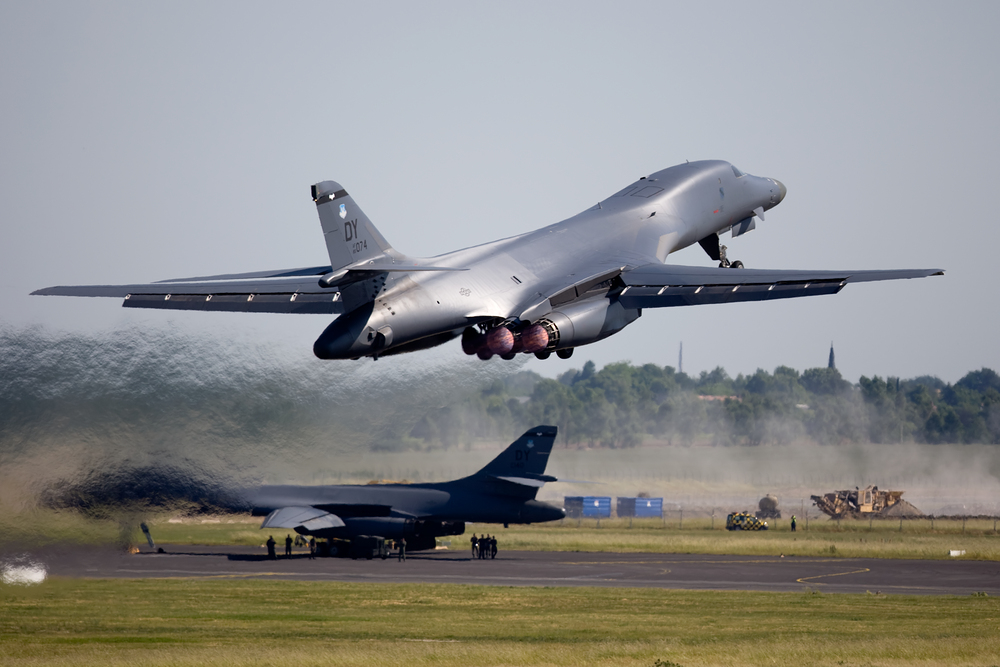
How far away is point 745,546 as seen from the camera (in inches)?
2837

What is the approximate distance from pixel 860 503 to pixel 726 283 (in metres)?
72.6

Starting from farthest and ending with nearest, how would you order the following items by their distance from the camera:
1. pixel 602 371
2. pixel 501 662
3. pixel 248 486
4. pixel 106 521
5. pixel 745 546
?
pixel 602 371, pixel 745 546, pixel 248 486, pixel 501 662, pixel 106 521

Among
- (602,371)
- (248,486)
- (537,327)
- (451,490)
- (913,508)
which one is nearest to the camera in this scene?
(537,327)

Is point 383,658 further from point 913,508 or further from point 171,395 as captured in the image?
point 913,508

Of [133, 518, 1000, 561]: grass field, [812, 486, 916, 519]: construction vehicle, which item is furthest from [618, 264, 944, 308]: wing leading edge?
[812, 486, 916, 519]: construction vehicle

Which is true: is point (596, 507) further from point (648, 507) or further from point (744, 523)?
point (744, 523)

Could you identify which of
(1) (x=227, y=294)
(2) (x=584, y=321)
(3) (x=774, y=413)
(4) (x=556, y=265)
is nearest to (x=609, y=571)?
(4) (x=556, y=265)

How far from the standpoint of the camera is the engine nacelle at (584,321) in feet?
84.0

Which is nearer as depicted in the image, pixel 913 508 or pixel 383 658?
pixel 383 658

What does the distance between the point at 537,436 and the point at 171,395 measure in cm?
3753

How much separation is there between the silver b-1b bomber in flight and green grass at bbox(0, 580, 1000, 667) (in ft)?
35.8

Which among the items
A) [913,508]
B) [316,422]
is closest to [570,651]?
[316,422]

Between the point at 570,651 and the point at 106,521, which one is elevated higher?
the point at 106,521

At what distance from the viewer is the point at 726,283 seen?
2581 cm
